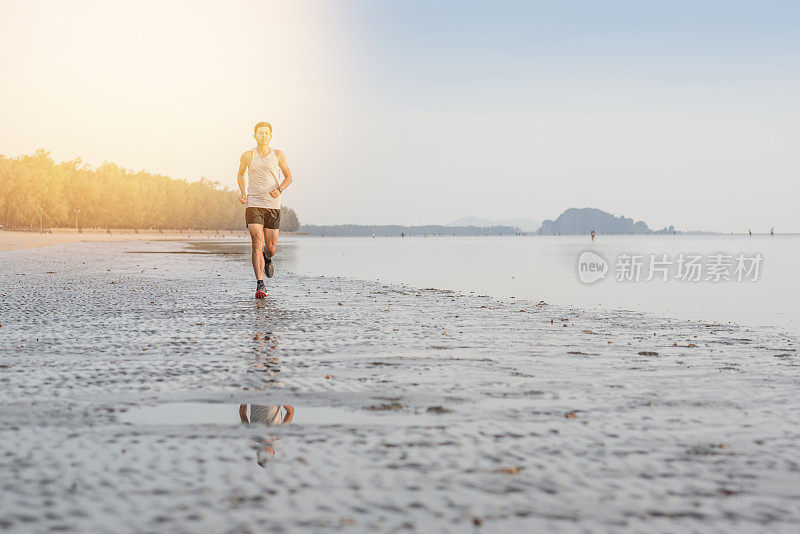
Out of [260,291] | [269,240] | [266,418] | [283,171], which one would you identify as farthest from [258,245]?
[266,418]

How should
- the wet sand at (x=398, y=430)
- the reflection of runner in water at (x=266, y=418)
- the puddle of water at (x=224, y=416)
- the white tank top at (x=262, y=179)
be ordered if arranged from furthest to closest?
1. the white tank top at (x=262, y=179)
2. the puddle of water at (x=224, y=416)
3. the reflection of runner in water at (x=266, y=418)
4. the wet sand at (x=398, y=430)

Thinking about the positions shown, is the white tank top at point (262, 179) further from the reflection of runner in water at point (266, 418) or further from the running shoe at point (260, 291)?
the reflection of runner in water at point (266, 418)

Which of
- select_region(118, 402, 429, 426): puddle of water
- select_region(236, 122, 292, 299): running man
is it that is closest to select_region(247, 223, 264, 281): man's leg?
select_region(236, 122, 292, 299): running man

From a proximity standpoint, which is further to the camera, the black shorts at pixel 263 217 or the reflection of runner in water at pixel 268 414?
the black shorts at pixel 263 217

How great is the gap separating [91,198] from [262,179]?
141306 mm

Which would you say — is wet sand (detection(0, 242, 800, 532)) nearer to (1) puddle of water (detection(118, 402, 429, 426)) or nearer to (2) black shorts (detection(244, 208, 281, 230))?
(1) puddle of water (detection(118, 402, 429, 426))

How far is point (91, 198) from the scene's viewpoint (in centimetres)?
14400

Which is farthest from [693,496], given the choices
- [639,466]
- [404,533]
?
[404,533]

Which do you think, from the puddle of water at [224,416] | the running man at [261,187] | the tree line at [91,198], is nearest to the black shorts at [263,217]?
the running man at [261,187]

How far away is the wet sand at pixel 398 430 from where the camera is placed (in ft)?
11.1

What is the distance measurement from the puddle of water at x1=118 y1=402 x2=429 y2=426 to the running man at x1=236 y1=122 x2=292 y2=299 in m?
9.29

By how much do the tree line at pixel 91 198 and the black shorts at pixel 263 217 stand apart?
123m

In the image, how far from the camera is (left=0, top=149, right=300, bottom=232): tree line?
127 meters

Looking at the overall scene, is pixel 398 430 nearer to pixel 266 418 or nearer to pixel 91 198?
pixel 266 418
